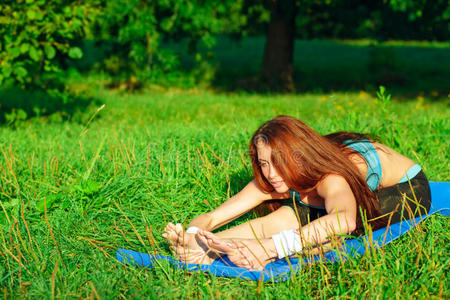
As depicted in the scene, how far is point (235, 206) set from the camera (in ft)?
10.3

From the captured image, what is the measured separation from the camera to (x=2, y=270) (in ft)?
8.64

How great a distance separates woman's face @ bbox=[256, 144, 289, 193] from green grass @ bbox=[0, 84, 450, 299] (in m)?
0.54

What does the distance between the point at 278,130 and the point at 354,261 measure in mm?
853

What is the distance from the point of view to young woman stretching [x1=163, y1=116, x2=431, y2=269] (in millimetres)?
→ 2588

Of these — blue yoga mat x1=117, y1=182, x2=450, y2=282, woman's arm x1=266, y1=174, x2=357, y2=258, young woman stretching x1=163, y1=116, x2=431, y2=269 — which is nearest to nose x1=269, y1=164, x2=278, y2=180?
young woman stretching x1=163, y1=116, x2=431, y2=269

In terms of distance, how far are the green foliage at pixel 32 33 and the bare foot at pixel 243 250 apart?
3.42m

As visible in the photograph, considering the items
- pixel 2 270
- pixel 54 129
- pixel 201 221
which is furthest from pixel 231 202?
pixel 54 129

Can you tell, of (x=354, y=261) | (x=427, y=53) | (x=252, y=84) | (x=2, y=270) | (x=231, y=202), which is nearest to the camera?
(x=354, y=261)

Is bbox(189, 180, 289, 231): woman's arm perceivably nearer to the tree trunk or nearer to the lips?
the lips

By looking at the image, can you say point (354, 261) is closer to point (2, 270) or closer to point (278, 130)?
point (278, 130)

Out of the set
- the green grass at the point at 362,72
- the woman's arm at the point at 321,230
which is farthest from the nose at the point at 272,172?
the green grass at the point at 362,72

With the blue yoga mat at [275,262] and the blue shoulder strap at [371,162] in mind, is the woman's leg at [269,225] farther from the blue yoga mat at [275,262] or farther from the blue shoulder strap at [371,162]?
the blue shoulder strap at [371,162]

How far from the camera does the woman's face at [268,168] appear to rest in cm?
282

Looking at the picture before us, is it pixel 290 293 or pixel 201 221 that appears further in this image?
pixel 201 221
